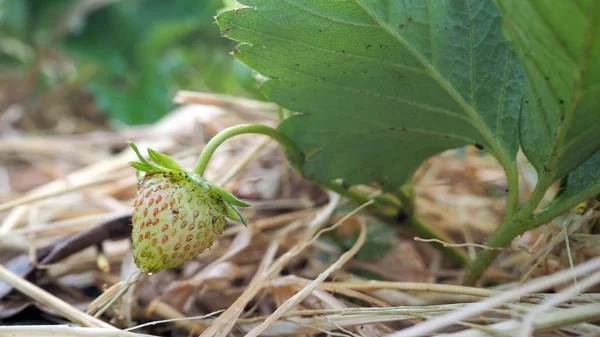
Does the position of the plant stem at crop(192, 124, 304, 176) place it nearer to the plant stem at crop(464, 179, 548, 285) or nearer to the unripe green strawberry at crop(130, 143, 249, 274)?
the unripe green strawberry at crop(130, 143, 249, 274)

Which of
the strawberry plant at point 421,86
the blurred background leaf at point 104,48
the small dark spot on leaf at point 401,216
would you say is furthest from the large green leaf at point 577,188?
the blurred background leaf at point 104,48

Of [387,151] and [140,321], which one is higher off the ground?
[387,151]

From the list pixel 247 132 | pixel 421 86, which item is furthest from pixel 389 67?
pixel 247 132

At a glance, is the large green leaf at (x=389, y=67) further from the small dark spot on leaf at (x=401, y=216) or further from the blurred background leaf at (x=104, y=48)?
the blurred background leaf at (x=104, y=48)

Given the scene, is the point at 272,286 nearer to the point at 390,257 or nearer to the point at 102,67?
the point at 390,257

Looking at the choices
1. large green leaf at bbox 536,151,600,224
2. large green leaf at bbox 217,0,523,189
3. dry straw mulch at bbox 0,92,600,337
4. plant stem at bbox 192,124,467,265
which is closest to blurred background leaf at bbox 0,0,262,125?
dry straw mulch at bbox 0,92,600,337

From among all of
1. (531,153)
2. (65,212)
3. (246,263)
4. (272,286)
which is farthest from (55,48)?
(531,153)
